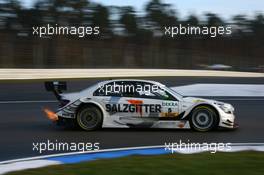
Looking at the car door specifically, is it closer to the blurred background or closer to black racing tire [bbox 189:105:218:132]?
black racing tire [bbox 189:105:218:132]

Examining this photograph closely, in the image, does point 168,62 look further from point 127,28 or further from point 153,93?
point 153,93

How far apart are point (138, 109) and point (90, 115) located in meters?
1.01

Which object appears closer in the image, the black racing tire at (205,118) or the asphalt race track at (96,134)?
the asphalt race track at (96,134)

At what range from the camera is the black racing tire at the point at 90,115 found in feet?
34.9

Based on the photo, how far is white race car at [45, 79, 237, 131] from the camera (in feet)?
34.5

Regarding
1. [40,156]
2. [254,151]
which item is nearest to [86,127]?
[40,156]
